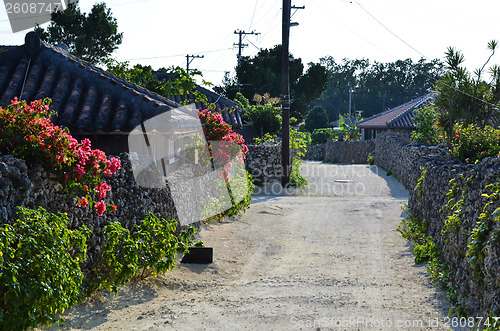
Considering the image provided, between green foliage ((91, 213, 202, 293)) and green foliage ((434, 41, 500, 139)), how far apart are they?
15750 millimetres

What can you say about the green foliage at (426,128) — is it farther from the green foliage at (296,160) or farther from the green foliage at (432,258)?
the green foliage at (432,258)

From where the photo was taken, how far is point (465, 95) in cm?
2025

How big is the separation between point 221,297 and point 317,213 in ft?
28.5

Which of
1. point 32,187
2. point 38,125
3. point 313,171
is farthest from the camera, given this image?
point 313,171

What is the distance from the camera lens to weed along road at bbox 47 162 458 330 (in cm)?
584

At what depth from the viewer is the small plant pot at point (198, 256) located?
8.90 meters

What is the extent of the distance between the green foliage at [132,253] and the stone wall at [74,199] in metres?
0.18

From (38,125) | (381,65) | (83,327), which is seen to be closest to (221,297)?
(83,327)

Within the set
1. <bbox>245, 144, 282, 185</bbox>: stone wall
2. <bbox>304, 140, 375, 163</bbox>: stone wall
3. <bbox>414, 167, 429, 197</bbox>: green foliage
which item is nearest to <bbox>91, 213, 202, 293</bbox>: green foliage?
<bbox>414, 167, 429, 197</bbox>: green foliage

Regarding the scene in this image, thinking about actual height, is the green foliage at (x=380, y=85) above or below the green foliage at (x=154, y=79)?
above

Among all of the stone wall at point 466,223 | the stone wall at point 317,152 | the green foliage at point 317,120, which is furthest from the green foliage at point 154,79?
the green foliage at point 317,120

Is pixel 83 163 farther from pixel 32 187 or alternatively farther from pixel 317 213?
pixel 317 213

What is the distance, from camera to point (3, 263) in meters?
4.43

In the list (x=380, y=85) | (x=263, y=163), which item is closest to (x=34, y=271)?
(x=263, y=163)
